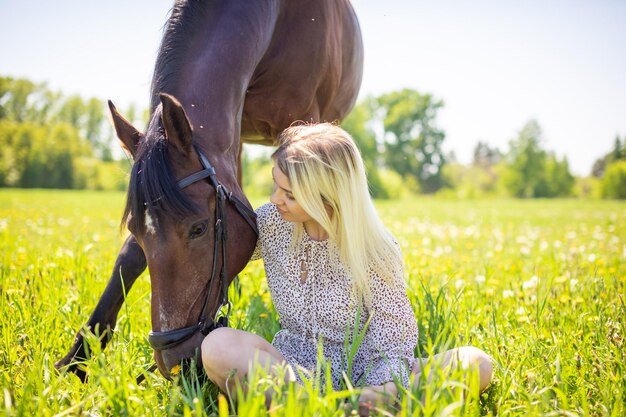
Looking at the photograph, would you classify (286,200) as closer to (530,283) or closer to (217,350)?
(217,350)

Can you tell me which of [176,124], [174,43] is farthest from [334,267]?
[174,43]

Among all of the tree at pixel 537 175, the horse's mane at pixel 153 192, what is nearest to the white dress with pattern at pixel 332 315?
the horse's mane at pixel 153 192

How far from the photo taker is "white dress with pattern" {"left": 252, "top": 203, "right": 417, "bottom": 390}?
1988mm

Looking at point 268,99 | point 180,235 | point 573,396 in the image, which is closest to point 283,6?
point 268,99

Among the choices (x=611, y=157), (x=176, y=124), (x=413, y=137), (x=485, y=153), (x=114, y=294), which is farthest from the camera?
(x=485, y=153)

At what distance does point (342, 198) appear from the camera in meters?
2.01

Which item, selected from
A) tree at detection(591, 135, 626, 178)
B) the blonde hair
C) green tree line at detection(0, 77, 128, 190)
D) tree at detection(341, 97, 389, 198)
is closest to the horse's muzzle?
the blonde hair

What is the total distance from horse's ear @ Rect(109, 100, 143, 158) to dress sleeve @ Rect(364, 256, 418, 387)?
3.91 ft

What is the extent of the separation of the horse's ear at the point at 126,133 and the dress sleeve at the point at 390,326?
1.19 m

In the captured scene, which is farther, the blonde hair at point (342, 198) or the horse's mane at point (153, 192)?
the blonde hair at point (342, 198)

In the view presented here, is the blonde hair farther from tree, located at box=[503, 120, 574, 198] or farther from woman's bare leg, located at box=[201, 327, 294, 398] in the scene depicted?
tree, located at box=[503, 120, 574, 198]

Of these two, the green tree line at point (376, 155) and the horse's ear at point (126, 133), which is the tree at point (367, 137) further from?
the horse's ear at point (126, 133)

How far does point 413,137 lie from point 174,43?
53851mm

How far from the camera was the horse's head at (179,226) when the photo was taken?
174 centimetres
